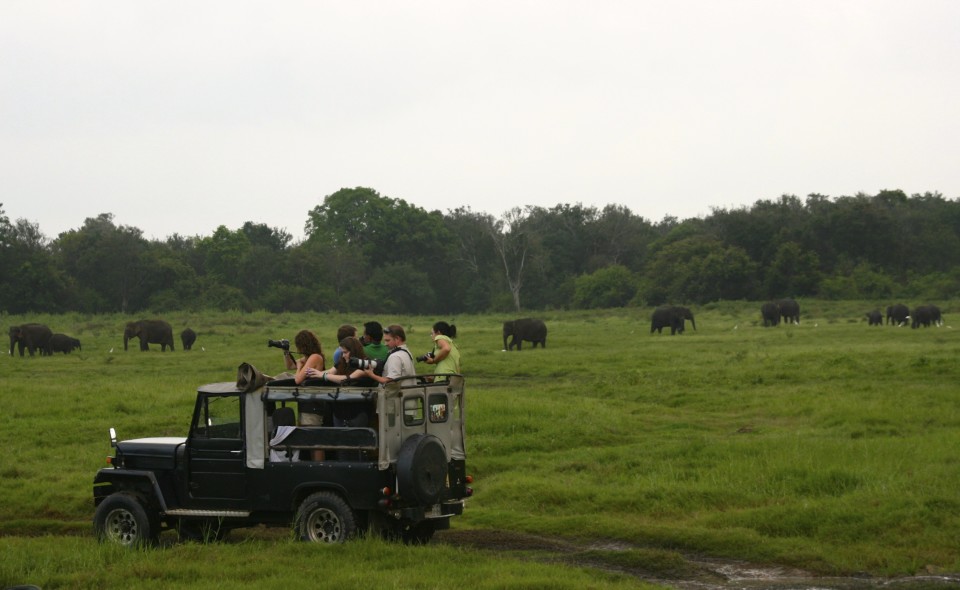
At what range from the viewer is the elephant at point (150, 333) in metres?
42.4

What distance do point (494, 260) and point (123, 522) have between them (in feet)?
263

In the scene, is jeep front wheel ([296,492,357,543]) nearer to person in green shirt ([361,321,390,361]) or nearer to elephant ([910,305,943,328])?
person in green shirt ([361,321,390,361])

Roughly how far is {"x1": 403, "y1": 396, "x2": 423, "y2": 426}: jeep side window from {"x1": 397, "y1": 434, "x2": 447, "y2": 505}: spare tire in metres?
0.19

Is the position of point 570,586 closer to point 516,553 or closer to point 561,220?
point 516,553

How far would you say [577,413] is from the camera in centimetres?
1877

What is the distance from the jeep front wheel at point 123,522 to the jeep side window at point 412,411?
2662 millimetres

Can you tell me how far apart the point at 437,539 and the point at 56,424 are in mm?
10234

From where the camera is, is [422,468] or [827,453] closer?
[422,468]

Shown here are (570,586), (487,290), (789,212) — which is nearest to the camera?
(570,586)

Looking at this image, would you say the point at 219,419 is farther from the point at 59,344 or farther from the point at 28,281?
the point at 28,281

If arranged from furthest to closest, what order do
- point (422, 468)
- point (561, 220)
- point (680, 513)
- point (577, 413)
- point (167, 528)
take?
point (561, 220) < point (577, 413) < point (680, 513) < point (167, 528) < point (422, 468)

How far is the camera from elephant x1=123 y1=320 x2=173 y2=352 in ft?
139

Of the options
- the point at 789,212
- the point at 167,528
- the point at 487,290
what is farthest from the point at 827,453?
the point at 487,290

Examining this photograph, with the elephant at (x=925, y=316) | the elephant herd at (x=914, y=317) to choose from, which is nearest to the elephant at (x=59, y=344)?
the elephant herd at (x=914, y=317)
